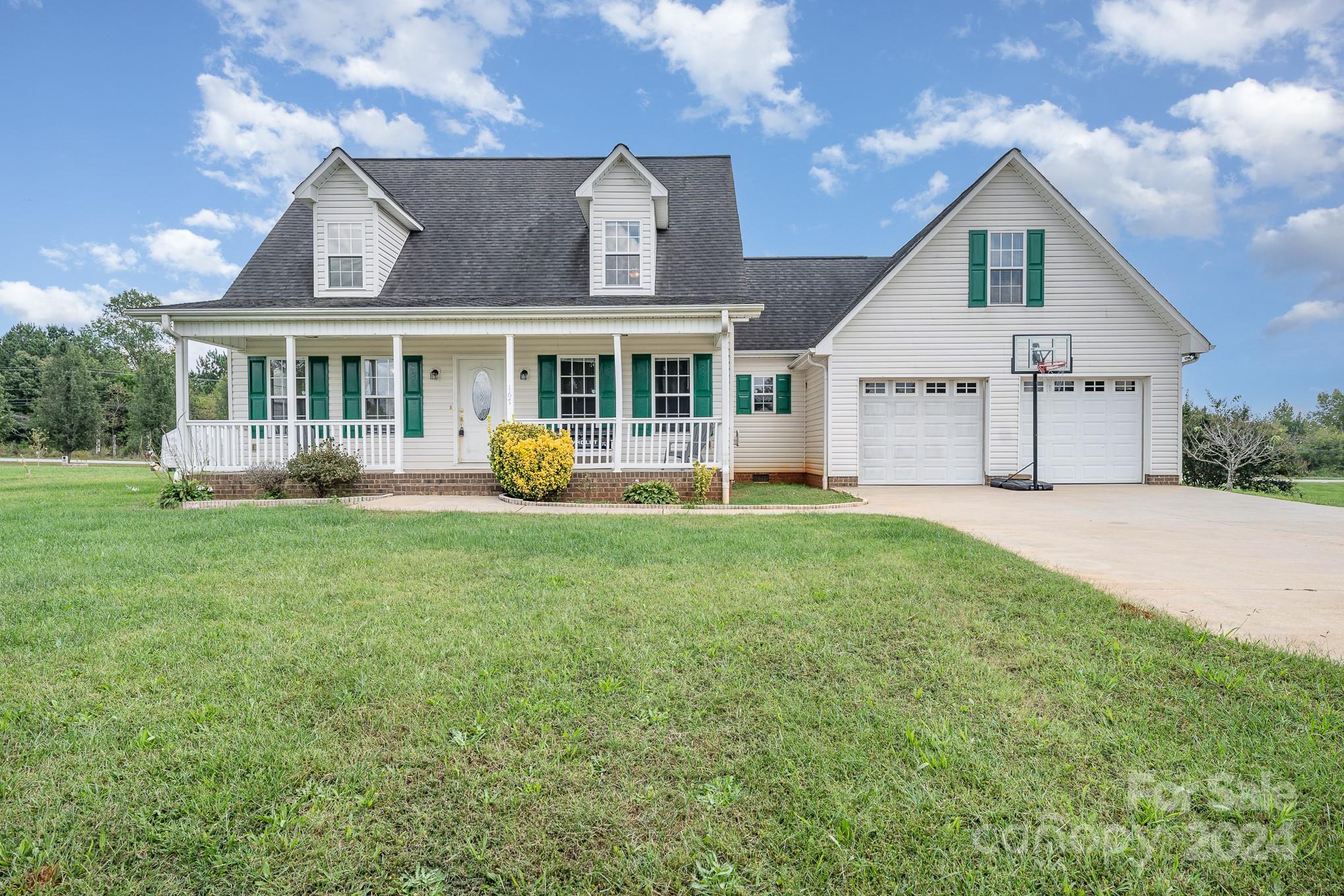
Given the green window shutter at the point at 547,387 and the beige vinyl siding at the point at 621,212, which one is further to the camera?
the green window shutter at the point at 547,387

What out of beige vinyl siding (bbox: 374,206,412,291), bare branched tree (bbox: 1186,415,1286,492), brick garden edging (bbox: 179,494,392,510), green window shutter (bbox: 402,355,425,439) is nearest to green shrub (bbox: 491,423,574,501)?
brick garden edging (bbox: 179,494,392,510)

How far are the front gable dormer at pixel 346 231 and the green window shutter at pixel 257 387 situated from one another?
2006mm

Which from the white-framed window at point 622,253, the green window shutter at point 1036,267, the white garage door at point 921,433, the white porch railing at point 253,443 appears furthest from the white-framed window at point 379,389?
the green window shutter at point 1036,267

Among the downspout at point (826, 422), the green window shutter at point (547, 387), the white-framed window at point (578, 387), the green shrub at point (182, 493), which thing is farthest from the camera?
the downspout at point (826, 422)

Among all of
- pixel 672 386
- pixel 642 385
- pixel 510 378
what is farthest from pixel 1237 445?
pixel 510 378

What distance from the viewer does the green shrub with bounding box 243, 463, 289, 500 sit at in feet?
35.9

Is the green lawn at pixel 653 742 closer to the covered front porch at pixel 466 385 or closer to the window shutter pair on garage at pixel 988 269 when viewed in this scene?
the covered front porch at pixel 466 385

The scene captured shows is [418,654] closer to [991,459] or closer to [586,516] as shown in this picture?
[586,516]

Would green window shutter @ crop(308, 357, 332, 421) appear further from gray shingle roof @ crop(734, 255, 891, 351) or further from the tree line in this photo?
the tree line

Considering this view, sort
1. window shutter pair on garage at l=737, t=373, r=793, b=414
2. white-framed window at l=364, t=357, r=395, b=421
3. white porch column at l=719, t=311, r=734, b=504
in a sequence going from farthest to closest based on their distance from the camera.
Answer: window shutter pair on garage at l=737, t=373, r=793, b=414
white-framed window at l=364, t=357, r=395, b=421
white porch column at l=719, t=311, r=734, b=504

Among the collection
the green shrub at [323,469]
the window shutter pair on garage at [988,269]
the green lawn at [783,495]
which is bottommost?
the green lawn at [783,495]

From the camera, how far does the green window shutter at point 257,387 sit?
13.0m

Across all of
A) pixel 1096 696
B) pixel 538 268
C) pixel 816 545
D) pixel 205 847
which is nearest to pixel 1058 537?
pixel 816 545

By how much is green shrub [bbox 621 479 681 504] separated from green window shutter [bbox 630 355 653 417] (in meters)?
2.64
